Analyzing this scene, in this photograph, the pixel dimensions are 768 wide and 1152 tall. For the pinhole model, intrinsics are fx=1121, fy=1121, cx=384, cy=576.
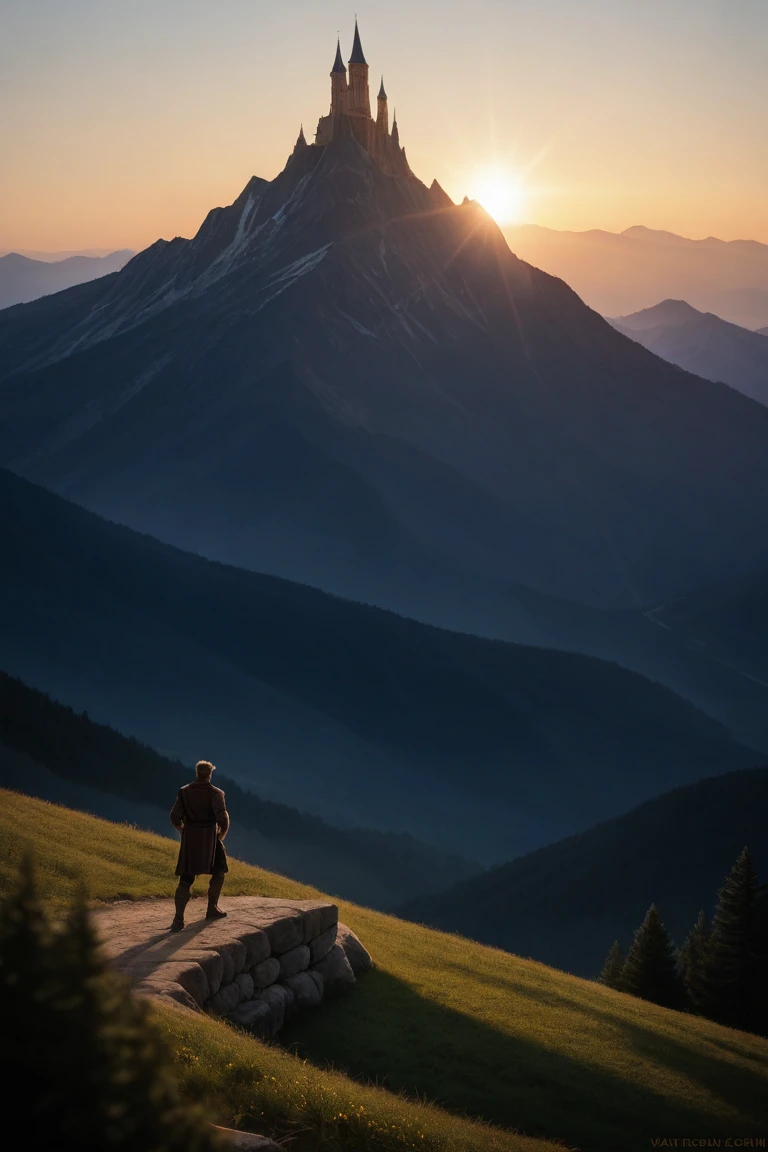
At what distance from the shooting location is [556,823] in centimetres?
19125

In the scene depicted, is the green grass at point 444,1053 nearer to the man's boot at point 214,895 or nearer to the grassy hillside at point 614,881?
the man's boot at point 214,895

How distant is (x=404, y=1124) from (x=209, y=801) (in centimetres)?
667

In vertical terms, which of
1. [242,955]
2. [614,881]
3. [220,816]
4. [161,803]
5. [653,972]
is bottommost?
[242,955]

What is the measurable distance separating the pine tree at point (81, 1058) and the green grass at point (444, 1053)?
249 inches

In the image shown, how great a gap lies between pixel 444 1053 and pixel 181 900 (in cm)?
475

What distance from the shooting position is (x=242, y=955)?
17.1 meters

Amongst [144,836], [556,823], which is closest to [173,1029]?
[144,836]

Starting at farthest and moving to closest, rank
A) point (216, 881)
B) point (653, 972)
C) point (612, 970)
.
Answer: point (612, 970) < point (653, 972) < point (216, 881)

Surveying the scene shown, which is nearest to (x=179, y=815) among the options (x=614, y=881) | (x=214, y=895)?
(x=214, y=895)

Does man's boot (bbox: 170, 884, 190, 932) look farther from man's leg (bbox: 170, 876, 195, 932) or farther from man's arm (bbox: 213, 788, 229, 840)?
man's arm (bbox: 213, 788, 229, 840)

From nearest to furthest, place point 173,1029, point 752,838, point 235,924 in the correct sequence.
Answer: point 173,1029 → point 235,924 → point 752,838

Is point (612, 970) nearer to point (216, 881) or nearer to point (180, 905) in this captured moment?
point (216, 881)

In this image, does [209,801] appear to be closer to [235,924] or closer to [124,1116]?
[235,924]

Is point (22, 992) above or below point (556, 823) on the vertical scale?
below
